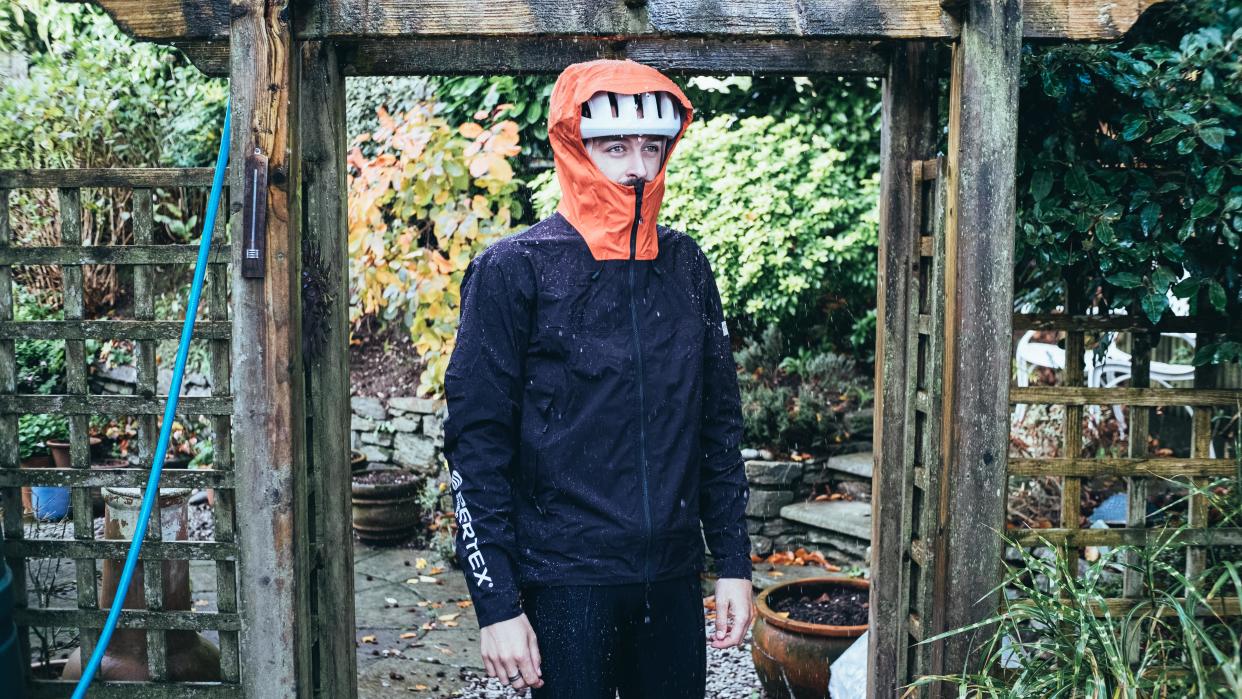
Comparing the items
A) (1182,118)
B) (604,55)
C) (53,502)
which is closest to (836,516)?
(1182,118)

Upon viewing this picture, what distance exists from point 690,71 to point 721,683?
102 inches

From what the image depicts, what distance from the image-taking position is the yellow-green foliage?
476cm

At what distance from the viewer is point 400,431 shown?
6875mm

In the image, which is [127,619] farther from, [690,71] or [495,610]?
[690,71]

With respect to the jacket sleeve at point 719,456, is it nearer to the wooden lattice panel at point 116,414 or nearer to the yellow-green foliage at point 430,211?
the wooden lattice panel at point 116,414

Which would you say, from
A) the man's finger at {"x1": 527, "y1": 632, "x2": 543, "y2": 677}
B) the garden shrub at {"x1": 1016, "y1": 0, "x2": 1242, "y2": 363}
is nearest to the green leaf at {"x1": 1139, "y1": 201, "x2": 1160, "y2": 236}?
the garden shrub at {"x1": 1016, "y1": 0, "x2": 1242, "y2": 363}

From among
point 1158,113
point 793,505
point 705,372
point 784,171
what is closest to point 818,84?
point 784,171

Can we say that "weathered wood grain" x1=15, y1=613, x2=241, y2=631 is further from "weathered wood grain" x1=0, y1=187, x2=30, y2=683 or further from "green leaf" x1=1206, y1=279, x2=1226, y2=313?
"green leaf" x1=1206, y1=279, x2=1226, y2=313

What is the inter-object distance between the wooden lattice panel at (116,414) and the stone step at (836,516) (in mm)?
3237

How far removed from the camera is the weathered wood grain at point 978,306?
8.07 ft

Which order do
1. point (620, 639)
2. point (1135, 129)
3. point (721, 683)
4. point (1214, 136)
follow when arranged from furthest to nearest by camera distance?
point (721, 683)
point (1135, 129)
point (1214, 136)
point (620, 639)

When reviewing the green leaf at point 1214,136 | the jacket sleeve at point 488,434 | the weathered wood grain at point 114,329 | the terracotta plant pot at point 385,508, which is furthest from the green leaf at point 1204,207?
the terracotta plant pot at point 385,508

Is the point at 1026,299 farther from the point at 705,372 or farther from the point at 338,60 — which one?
the point at 338,60

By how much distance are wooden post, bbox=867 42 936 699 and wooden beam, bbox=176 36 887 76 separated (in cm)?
12
